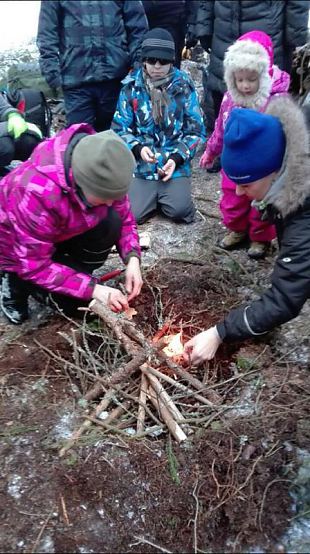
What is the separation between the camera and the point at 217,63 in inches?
190

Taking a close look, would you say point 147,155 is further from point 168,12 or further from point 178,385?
point 178,385

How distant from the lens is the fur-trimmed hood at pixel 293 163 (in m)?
2.07

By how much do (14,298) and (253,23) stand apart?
3.10 meters

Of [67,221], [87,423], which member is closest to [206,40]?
[67,221]

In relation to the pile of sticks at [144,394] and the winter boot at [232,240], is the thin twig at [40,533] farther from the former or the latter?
the winter boot at [232,240]

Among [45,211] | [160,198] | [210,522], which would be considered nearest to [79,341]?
[45,211]

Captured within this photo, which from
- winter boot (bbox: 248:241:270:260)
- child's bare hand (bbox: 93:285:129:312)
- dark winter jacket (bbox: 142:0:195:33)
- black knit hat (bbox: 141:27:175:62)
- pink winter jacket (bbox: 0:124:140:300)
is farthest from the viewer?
dark winter jacket (bbox: 142:0:195:33)

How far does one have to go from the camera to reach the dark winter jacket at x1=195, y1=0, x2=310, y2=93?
14.6 feet

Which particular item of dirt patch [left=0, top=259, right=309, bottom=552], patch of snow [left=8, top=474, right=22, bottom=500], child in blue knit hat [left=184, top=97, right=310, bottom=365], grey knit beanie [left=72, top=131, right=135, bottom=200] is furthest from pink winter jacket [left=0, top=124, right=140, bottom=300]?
patch of snow [left=8, top=474, right=22, bottom=500]

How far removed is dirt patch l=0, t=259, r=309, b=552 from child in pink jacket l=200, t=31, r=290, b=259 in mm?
1258

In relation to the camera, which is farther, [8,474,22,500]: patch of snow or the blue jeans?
the blue jeans

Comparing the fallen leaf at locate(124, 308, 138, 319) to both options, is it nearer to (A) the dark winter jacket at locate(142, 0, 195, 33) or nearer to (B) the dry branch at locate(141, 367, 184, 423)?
(B) the dry branch at locate(141, 367, 184, 423)

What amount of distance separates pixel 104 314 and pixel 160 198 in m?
1.94

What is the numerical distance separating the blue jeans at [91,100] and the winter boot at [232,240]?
1.84m
